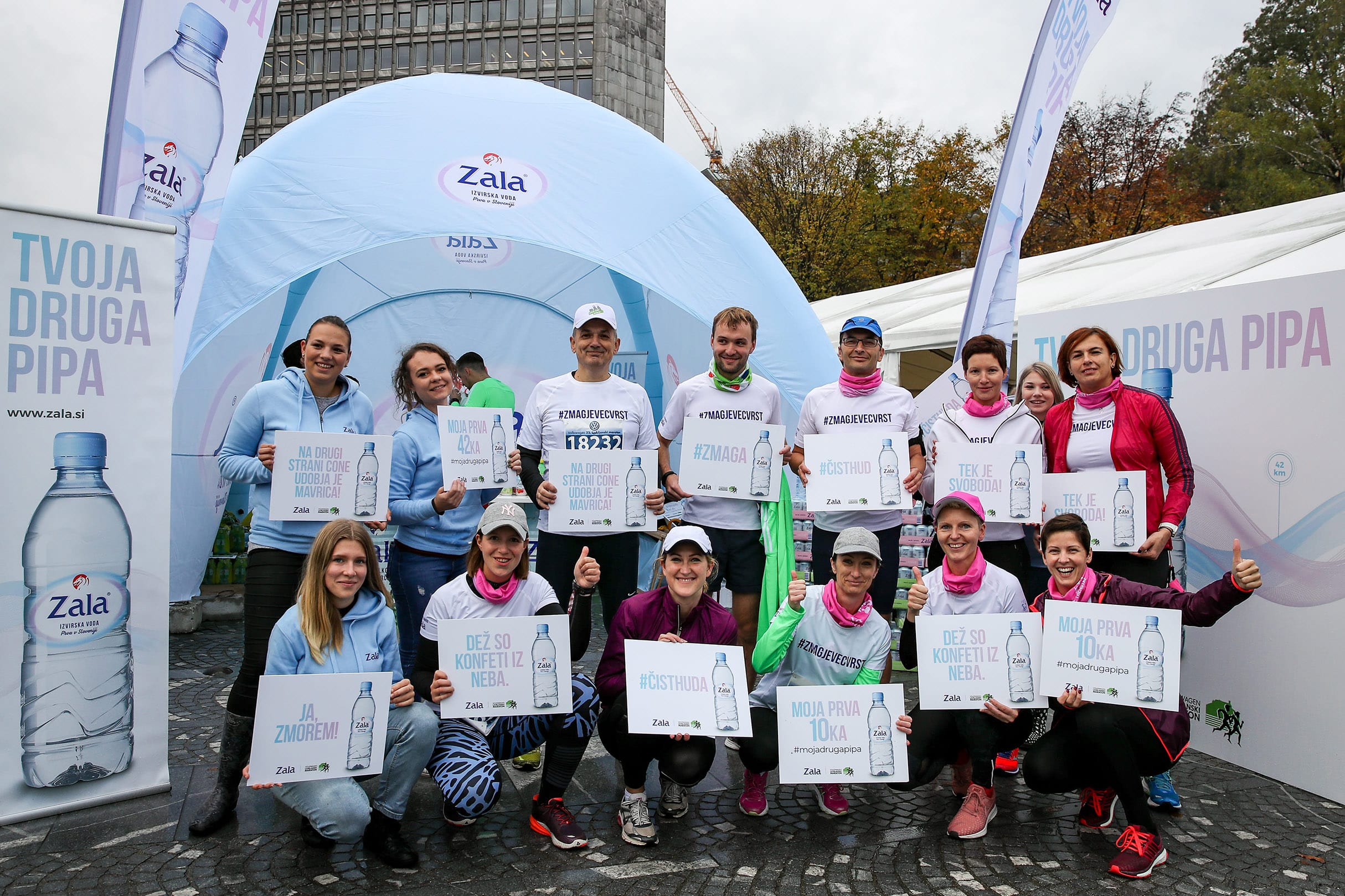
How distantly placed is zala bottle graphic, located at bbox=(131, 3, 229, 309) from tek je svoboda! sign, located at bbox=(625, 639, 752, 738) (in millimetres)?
2728

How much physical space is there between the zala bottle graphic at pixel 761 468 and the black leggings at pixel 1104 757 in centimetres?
142

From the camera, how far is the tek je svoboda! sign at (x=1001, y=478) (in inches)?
147

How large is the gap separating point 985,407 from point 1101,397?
1.48ft

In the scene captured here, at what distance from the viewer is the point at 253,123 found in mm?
74000

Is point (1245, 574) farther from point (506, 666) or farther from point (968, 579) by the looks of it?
point (506, 666)

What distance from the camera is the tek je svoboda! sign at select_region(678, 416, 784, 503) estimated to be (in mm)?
3906

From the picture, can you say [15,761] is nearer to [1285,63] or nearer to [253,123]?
[1285,63]

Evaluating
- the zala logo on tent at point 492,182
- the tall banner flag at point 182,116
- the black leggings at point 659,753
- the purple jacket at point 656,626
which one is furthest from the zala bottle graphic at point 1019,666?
A: the zala logo on tent at point 492,182

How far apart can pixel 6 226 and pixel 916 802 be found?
3908 mm

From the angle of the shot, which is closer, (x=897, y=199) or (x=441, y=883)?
(x=441, y=883)

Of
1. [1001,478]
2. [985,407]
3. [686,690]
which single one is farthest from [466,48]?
[686,690]

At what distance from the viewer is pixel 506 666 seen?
3189 millimetres

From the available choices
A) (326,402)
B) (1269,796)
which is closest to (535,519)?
(326,402)

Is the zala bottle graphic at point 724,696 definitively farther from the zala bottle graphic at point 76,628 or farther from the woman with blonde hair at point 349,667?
the zala bottle graphic at point 76,628
